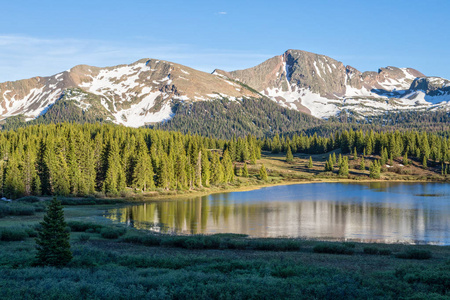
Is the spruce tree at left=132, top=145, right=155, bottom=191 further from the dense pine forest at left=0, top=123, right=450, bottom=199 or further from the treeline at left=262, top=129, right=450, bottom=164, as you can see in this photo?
the treeline at left=262, top=129, right=450, bottom=164

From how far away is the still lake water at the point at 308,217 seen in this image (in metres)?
44.4

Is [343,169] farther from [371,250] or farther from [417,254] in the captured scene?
[417,254]

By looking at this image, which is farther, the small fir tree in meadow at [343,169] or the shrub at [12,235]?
the small fir tree in meadow at [343,169]

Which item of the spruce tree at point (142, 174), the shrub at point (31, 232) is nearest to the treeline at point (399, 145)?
the spruce tree at point (142, 174)

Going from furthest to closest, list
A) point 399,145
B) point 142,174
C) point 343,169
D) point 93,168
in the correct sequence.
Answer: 1. point 399,145
2. point 343,169
3. point 142,174
4. point 93,168

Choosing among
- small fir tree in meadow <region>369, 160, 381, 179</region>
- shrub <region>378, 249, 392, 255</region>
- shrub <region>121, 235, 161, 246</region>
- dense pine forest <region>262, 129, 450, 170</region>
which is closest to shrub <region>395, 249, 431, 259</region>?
shrub <region>378, 249, 392, 255</region>

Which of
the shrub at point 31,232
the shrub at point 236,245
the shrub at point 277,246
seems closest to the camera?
the shrub at point 277,246

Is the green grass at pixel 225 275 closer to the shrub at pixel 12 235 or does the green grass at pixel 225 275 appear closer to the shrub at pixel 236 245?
the shrub at pixel 236 245

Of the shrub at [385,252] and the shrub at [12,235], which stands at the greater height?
the shrub at [12,235]

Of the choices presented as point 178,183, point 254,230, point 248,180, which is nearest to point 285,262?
point 254,230

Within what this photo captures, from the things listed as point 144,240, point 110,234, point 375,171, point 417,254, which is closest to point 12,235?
point 110,234

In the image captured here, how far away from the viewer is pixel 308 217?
58.4 m

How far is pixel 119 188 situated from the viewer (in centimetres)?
8262

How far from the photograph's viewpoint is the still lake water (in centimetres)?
4444
